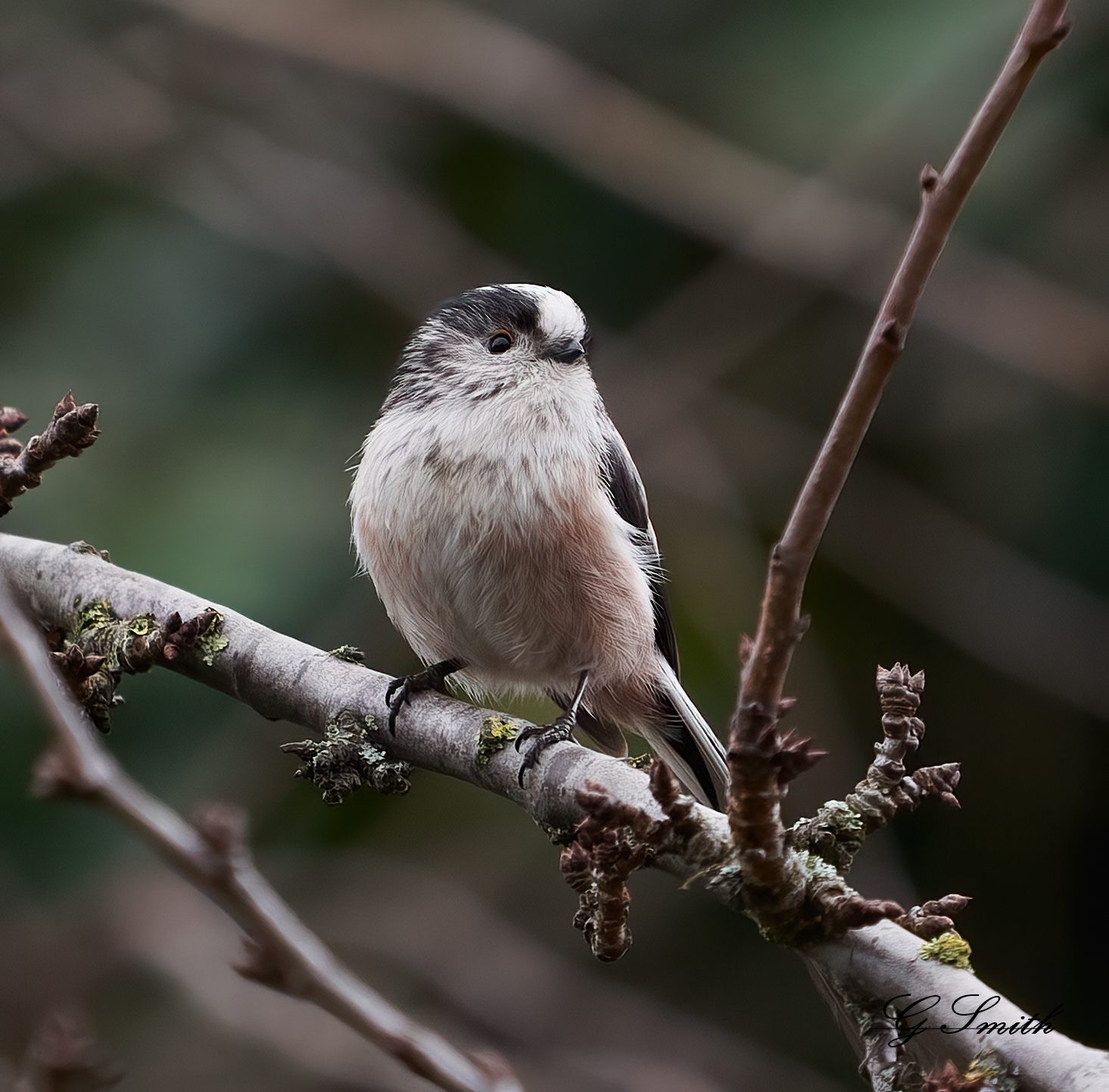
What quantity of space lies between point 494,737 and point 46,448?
108 centimetres

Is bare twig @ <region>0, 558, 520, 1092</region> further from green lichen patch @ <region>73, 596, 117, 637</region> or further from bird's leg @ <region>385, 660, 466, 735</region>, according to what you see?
green lichen patch @ <region>73, 596, 117, 637</region>

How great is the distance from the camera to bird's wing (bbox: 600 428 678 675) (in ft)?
12.0

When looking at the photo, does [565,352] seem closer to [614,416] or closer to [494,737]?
[494,737]

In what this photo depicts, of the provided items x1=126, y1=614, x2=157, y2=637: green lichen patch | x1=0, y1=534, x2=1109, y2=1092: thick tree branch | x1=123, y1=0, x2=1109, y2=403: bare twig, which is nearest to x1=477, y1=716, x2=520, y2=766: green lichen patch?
x1=0, y1=534, x2=1109, y2=1092: thick tree branch

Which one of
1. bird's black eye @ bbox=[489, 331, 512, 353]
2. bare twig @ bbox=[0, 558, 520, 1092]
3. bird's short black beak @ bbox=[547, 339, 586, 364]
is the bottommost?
bird's black eye @ bbox=[489, 331, 512, 353]

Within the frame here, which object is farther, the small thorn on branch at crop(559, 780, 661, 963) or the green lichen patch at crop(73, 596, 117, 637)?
the green lichen patch at crop(73, 596, 117, 637)

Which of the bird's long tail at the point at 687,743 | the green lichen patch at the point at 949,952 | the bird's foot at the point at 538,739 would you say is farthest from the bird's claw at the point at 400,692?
the green lichen patch at the point at 949,952

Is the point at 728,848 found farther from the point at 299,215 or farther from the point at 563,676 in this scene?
the point at 299,215

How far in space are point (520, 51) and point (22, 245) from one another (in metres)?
2.13

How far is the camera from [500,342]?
3.71m

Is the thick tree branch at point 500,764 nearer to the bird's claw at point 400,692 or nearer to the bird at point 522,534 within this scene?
the bird's claw at point 400,692

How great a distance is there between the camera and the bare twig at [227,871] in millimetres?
1085

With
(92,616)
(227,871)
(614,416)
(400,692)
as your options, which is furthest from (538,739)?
(614,416)

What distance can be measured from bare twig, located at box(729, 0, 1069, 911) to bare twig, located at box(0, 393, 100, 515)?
1541 mm
